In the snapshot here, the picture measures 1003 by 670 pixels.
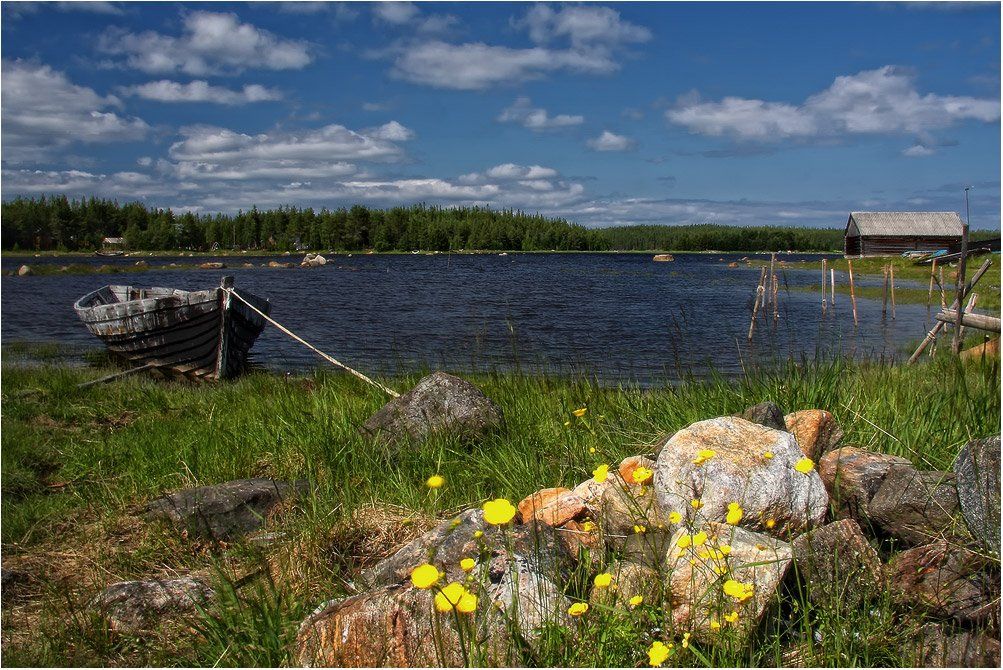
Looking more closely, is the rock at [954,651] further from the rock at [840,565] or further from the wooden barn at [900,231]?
the wooden barn at [900,231]

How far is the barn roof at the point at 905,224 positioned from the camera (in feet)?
213

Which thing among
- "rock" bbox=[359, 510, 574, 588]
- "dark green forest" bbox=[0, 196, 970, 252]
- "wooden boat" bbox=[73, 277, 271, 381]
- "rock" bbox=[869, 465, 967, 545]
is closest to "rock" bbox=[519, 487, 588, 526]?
"rock" bbox=[359, 510, 574, 588]

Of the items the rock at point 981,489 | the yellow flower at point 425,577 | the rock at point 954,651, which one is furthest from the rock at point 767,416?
the yellow flower at point 425,577

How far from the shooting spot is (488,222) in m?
158

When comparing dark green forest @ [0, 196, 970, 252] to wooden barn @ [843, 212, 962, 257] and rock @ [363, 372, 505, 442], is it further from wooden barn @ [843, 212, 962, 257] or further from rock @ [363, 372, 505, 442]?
rock @ [363, 372, 505, 442]

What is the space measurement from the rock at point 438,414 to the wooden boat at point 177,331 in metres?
11.2

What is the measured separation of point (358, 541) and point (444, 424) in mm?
1842

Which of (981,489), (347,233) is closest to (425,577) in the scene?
(981,489)

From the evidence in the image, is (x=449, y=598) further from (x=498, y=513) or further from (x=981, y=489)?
(x=981, y=489)

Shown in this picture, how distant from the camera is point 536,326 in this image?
25750 mm

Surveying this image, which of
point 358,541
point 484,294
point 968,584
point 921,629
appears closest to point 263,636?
point 358,541

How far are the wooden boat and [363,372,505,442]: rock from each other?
1119cm

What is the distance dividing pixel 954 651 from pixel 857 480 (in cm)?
116

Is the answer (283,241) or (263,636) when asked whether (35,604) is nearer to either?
(263,636)
